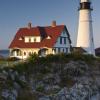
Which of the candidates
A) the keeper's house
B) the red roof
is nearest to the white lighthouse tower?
the keeper's house

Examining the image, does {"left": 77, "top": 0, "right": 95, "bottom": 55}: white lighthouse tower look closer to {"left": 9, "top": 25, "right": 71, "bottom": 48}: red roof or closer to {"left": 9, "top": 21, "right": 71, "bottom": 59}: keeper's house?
{"left": 9, "top": 21, "right": 71, "bottom": 59}: keeper's house

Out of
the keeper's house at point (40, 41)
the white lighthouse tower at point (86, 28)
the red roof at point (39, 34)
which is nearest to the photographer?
the keeper's house at point (40, 41)

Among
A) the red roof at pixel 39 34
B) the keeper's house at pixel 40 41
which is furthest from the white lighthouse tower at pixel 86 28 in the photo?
the red roof at pixel 39 34

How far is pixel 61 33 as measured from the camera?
146ft

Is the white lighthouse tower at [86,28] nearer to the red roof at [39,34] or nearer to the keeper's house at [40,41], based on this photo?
the keeper's house at [40,41]

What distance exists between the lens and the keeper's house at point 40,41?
4338cm

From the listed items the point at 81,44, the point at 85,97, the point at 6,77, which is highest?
the point at 81,44

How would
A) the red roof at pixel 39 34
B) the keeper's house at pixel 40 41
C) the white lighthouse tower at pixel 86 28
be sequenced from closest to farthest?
the keeper's house at pixel 40 41
the red roof at pixel 39 34
the white lighthouse tower at pixel 86 28

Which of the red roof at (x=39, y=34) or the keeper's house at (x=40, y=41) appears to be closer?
the keeper's house at (x=40, y=41)

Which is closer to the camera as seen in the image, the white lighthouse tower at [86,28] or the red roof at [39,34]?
the red roof at [39,34]

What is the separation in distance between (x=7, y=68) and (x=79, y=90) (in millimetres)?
6475

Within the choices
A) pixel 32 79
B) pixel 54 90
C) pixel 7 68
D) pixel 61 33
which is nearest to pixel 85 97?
pixel 54 90

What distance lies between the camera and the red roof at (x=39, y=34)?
43688 mm

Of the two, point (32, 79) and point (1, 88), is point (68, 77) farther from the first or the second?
point (1, 88)
